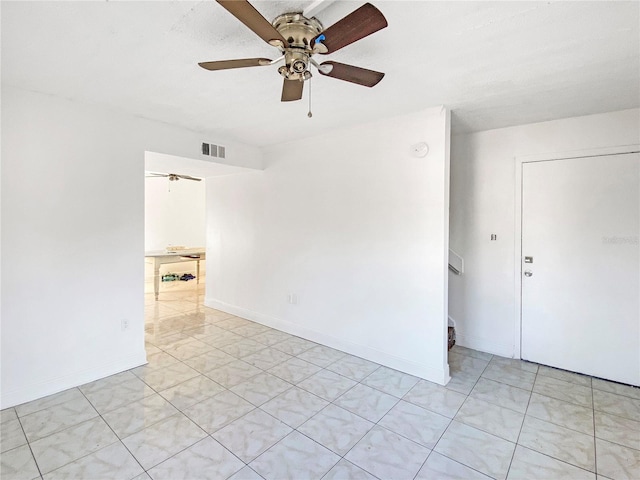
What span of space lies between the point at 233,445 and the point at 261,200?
118 inches

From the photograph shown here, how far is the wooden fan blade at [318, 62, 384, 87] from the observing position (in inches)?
62.4

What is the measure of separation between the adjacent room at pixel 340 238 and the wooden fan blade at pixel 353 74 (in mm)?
12

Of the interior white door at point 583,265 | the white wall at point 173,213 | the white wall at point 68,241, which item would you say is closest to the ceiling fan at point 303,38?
the white wall at point 68,241

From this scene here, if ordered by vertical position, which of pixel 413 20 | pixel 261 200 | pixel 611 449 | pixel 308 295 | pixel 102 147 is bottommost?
pixel 611 449

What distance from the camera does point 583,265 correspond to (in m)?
2.93

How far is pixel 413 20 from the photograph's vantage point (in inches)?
61.6

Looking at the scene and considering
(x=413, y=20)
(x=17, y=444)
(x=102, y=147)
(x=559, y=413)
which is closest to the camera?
(x=413, y=20)

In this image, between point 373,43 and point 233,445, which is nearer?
point 373,43

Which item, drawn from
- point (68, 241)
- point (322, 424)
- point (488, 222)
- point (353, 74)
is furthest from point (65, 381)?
point (488, 222)

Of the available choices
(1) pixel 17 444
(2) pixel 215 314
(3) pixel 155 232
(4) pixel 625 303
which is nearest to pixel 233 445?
(1) pixel 17 444

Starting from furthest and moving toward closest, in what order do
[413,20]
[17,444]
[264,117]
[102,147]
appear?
[264,117]
[102,147]
[17,444]
[413,20]

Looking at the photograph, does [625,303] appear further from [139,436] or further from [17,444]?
[17,444]

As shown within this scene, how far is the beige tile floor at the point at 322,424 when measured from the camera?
1.80 meters

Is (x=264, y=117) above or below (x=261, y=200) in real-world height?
above
